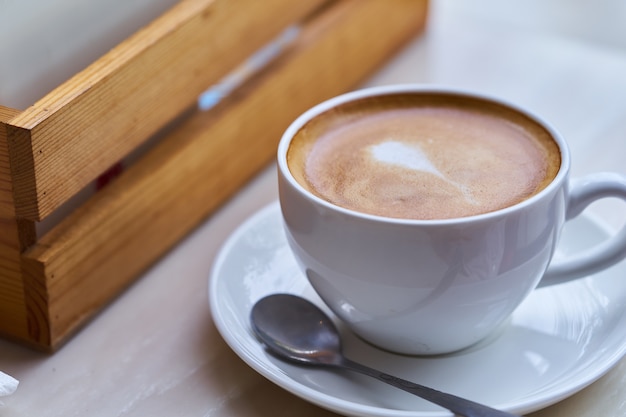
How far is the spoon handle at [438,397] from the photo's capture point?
20.6 inches

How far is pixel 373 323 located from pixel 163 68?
0.87ft

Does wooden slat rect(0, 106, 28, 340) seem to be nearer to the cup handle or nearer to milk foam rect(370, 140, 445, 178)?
milk foam rect(370, 140, 445, 178)

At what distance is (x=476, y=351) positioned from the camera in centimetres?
62

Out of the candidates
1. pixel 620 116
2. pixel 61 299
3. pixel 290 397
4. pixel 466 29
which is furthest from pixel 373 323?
pixel 466 29

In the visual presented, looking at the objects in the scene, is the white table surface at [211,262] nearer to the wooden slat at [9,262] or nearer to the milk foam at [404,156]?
the wooden slat at [9,262]

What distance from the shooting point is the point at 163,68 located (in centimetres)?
71

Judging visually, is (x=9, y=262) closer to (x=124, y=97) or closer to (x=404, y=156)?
(x=124, y=97)

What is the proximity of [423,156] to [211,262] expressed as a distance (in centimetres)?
21

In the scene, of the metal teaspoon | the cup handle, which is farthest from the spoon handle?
the cup handle

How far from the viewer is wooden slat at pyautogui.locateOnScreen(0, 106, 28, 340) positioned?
0.59 m

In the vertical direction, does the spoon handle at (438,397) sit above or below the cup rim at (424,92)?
below

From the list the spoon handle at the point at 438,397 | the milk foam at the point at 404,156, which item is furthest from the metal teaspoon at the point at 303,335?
the milk foam at the point at 404,156

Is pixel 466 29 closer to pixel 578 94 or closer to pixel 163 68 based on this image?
pixel 578 94

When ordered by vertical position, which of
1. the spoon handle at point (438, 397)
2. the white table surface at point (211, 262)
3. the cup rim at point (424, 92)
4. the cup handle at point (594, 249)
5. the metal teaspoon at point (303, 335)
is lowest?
the white table surface at point (211, 262)
